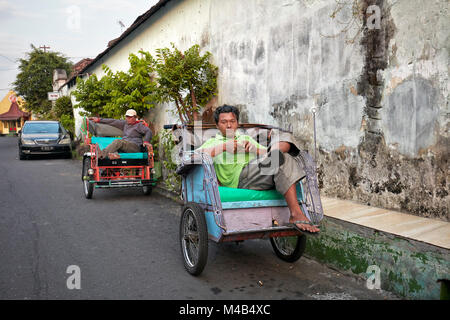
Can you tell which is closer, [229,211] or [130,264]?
[229,211]

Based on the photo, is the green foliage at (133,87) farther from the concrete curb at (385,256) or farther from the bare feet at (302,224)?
the bare feet at (302,224)

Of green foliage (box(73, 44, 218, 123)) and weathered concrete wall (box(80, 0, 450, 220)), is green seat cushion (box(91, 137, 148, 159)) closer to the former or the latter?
green foliage (box(73, 44, 218, 123))

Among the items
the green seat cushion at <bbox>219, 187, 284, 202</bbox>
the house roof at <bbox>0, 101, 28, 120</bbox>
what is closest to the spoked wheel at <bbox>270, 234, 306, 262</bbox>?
the green seat cushion at <bbox>219, 187, 284, 202</bbox>

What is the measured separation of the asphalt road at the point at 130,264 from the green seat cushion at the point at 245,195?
77cm

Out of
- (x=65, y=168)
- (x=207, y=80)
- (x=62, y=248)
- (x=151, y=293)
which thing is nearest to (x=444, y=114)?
(x=151, y=293)

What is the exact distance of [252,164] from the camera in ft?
11.8

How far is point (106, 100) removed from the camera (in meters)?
12.4

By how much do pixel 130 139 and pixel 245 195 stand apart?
5.05 m

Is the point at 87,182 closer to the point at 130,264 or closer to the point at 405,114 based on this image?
the point at 130,264

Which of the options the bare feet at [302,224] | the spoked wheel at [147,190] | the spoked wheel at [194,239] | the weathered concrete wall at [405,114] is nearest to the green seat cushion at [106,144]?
the spoked wheel at [147,190]

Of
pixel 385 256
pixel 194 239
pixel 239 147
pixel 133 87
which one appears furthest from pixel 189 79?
pixel 385 256

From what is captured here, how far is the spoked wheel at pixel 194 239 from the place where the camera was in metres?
3.32
